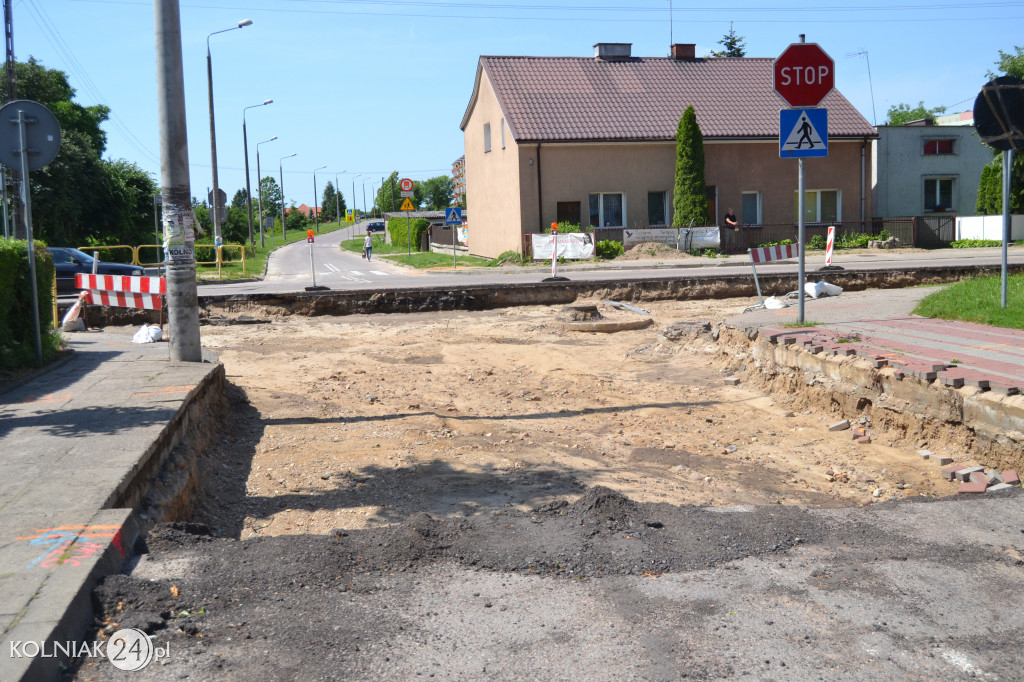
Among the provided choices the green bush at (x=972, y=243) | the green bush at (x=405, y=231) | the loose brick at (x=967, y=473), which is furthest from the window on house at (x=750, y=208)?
the loose brick at (x=967, y=473)

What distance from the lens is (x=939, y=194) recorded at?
124 feet

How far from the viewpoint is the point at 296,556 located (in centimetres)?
401

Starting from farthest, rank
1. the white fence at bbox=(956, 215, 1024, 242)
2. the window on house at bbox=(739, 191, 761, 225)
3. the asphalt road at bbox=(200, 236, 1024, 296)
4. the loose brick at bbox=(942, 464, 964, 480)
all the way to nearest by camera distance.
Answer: the window on house at bbox=(739, 191, 761, 225), the white fence at bbox=(956, 215, 1024, 242), the asphalt road at bbox=(200, 236, 1024, 296), the loose brick at bbox=(942, 464, 964, 480)

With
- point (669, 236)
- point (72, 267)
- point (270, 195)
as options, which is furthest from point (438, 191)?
point (72, 267)

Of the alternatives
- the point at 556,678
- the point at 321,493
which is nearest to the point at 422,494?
the point at 321,493

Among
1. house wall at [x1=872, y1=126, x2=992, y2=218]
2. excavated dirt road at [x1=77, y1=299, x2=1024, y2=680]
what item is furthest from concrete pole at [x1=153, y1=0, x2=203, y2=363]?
house wall at [x1=872, y1=126, x2=992, y2=218]

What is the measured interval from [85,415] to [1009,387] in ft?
23.1

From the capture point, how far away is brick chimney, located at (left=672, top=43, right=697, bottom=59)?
126 feet

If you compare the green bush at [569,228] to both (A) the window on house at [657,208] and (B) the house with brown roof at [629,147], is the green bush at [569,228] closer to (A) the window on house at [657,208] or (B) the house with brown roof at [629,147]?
(B) the house with brown roof at [629,147]

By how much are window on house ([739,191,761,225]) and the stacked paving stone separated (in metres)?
25.4

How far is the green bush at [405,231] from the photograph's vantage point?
5456 cm

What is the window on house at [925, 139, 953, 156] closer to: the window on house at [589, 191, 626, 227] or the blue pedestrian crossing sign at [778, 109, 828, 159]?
the window on house at [589, 191, 626, 227]

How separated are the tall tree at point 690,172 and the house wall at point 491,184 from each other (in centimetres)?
608

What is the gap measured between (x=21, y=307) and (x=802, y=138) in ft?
29.6
